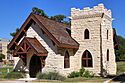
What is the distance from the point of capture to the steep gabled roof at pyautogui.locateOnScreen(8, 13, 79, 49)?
2641 centimetres

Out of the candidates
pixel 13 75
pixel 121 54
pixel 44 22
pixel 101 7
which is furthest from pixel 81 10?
pixel 121 54

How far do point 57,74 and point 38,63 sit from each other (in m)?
3.32

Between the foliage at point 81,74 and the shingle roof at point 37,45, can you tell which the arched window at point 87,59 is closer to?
the foliage at point 81,74

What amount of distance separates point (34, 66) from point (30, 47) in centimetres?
303

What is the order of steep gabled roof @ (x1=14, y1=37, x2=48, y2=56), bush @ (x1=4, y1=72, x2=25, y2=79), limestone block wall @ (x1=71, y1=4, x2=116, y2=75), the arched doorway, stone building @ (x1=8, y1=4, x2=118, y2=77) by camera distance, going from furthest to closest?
limestone block wall @ (x1=71, y1=4, x2=116, y2=75)
the arched doorway
bush @ (x1=4, y1=72, x2=25, y2=79)
stone building @ (x1=8, y1=4, x2=118, y2=77)
steep gabled roof @ (x1=14, y1=37, x2=48, y2=56)

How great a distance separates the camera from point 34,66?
28.3 metres

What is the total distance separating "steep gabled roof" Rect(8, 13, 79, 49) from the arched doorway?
9.09 ft

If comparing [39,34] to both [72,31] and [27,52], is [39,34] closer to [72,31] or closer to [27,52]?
[27,52]

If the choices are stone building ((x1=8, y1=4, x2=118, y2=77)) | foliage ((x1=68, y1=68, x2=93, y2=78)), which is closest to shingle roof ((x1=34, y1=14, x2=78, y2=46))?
stone building ((x1=8, y1=4, x2=118, y2=77))

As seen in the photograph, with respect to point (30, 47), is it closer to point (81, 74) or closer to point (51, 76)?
point (51, 76)

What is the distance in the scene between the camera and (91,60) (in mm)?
29203

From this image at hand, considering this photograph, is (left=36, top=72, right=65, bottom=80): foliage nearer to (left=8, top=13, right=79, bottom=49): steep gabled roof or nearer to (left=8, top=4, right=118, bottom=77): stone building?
(left=8, top=4, right=118, bottom=77): stone building

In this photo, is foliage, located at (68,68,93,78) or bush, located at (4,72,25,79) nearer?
bush, located at (4,72,25,79)

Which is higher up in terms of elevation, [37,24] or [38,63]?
[37,24]
